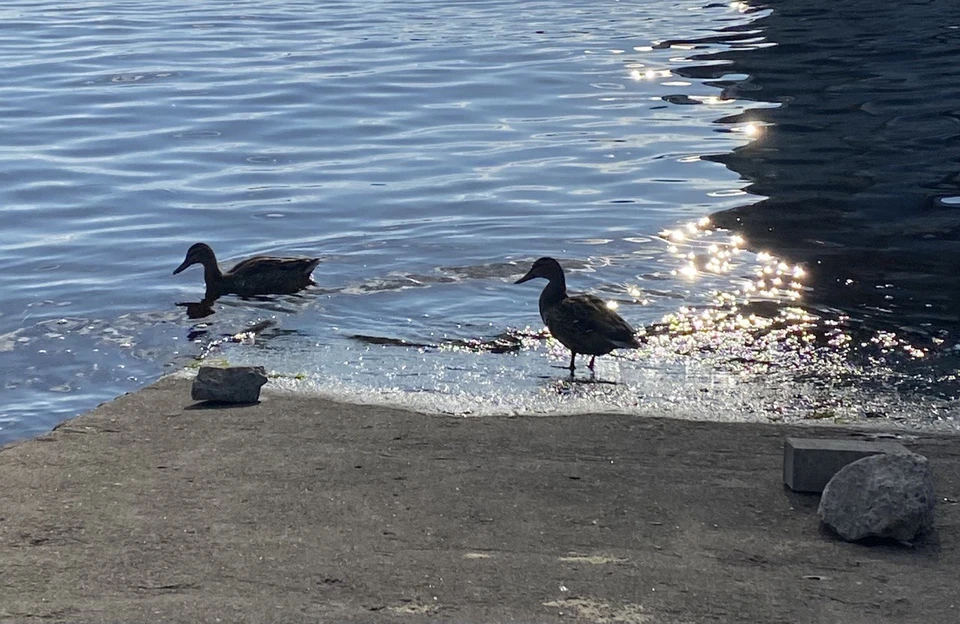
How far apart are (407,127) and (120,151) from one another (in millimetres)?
4063

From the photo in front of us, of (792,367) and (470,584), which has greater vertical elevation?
(470,584)

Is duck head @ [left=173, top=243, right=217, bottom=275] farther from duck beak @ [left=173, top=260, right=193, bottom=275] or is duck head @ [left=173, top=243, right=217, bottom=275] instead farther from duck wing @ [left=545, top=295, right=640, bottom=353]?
duck wing @ [left=545, top=295, right=640, bottom=353]

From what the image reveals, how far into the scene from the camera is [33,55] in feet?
96.3

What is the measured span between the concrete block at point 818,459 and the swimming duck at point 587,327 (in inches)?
109

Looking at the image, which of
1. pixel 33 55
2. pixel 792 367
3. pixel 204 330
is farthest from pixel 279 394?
pixel 33 55

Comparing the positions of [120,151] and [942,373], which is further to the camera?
[120,151]

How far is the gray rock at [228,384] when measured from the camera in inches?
314

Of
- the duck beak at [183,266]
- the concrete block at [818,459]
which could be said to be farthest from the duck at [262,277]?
the concrete block at [818,459]

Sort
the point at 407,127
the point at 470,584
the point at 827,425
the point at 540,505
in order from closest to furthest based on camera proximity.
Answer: the point at 470,584
the point at 540,505
the point at 827,425
the point at 407,127

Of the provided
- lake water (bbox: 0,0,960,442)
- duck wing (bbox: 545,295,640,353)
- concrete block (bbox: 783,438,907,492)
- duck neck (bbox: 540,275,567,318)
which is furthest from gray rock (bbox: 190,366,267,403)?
concrete block (bbox: 783,438,907,492)

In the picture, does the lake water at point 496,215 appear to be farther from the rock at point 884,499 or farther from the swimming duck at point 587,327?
the rock at point 884,499

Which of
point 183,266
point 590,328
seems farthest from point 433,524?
point 183,266

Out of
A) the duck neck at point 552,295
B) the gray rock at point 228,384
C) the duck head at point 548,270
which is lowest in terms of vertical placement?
the duck neck at point 552,295

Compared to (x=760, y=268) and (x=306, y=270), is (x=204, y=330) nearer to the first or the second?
(x=306, y=270)
